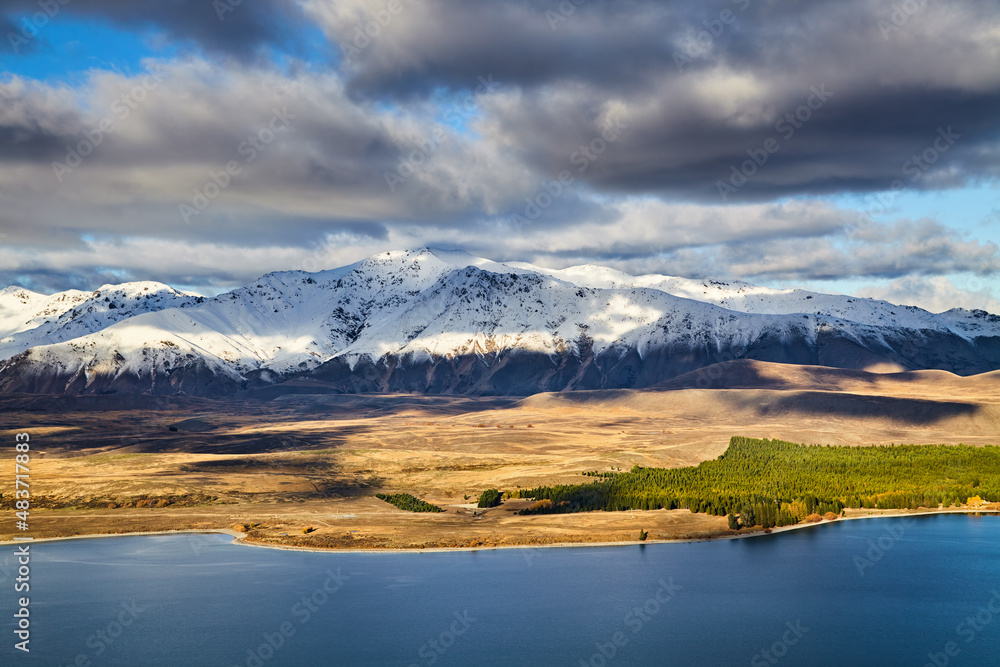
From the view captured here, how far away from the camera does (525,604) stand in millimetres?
75750

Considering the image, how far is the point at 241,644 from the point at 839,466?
108751 mm

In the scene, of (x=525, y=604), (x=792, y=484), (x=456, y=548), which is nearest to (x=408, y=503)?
(x=456, y=548)

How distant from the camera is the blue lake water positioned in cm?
6406

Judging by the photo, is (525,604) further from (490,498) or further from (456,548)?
(490,498)

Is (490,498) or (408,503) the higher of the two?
(490,498)

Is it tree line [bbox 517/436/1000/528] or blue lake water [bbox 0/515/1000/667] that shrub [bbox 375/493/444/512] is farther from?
blue lake water [bbox 0/515/1000/667]

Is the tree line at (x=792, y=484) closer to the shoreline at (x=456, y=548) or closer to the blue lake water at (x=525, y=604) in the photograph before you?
the shoreline at (x=456, y=548)

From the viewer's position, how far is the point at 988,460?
145250 mm

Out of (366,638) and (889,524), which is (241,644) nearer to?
(366,638)

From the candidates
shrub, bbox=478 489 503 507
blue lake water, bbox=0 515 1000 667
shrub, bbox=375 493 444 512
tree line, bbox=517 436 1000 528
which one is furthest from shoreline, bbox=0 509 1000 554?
shrub, bbox=478 489 503 507

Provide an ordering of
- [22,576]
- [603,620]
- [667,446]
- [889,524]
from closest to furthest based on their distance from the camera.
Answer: [603,620]
[22,576]
[889,524]
[667,446]

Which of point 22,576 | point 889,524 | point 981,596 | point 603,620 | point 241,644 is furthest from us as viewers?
point 889,524

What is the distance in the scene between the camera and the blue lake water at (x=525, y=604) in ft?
210

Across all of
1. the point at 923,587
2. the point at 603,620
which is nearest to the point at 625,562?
the point at 603,620
